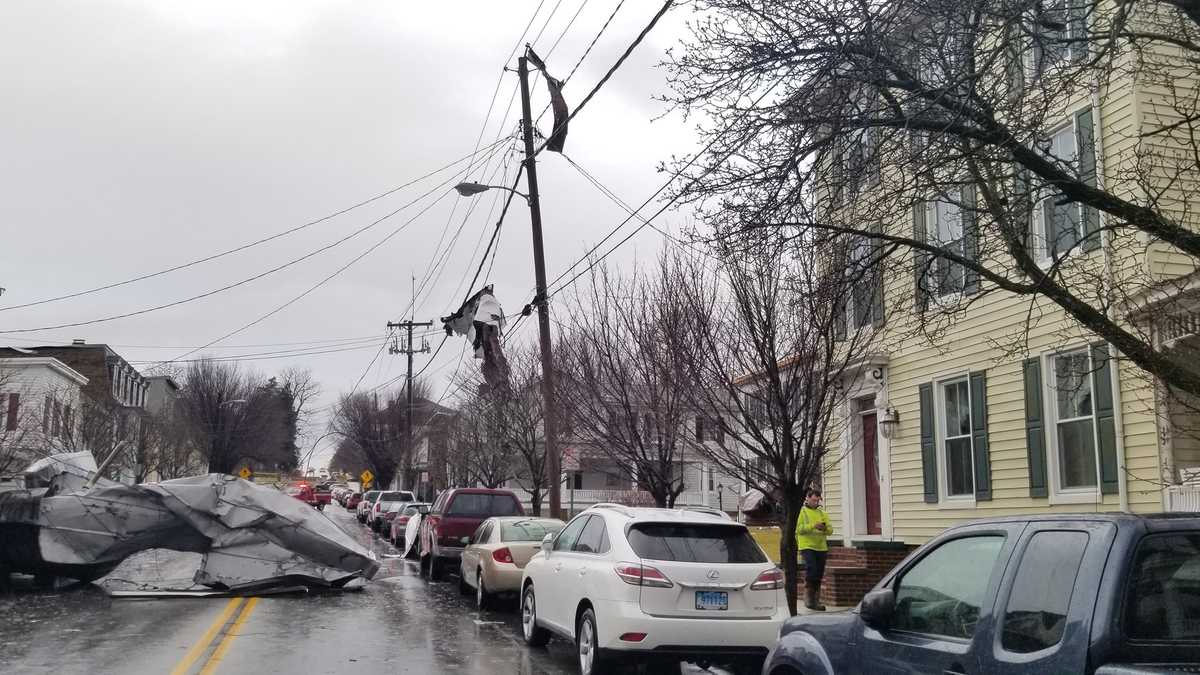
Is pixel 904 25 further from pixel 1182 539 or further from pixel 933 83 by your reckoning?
pixel 1182 539

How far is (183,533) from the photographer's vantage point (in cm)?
1762

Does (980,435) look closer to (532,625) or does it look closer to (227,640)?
(532,625)

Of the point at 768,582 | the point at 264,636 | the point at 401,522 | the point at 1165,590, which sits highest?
the point at 1165,590

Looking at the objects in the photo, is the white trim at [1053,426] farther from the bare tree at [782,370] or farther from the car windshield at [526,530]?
the car windshield at [526,530]

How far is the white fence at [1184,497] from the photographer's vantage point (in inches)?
460

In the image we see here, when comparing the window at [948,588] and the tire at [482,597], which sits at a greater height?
the window at [948,588]

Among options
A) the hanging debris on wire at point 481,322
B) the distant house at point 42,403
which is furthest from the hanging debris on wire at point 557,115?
the distant house at point 42,403

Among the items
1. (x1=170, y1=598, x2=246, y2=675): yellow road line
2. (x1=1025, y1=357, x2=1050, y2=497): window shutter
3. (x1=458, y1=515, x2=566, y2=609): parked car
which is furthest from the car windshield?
(x1=1025, y1=357, x2=1050, y2=497): window shutter

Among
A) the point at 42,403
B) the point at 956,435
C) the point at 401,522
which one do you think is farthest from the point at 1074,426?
the point at 42,403

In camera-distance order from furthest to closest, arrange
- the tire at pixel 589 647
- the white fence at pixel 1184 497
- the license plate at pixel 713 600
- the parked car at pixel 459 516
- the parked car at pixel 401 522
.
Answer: the parked car at pixel 401 522, the parked car at pixel 459 516, the white fence at pixel 1184 497, the tire at pixel 589 647, the license plate at pixel 713 600

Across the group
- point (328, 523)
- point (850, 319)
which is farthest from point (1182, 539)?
point (328, 523)

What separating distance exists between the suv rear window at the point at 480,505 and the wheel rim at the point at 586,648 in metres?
10.7

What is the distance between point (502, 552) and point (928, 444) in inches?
274

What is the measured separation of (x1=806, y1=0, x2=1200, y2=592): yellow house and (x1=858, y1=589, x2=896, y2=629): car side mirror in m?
3.73
